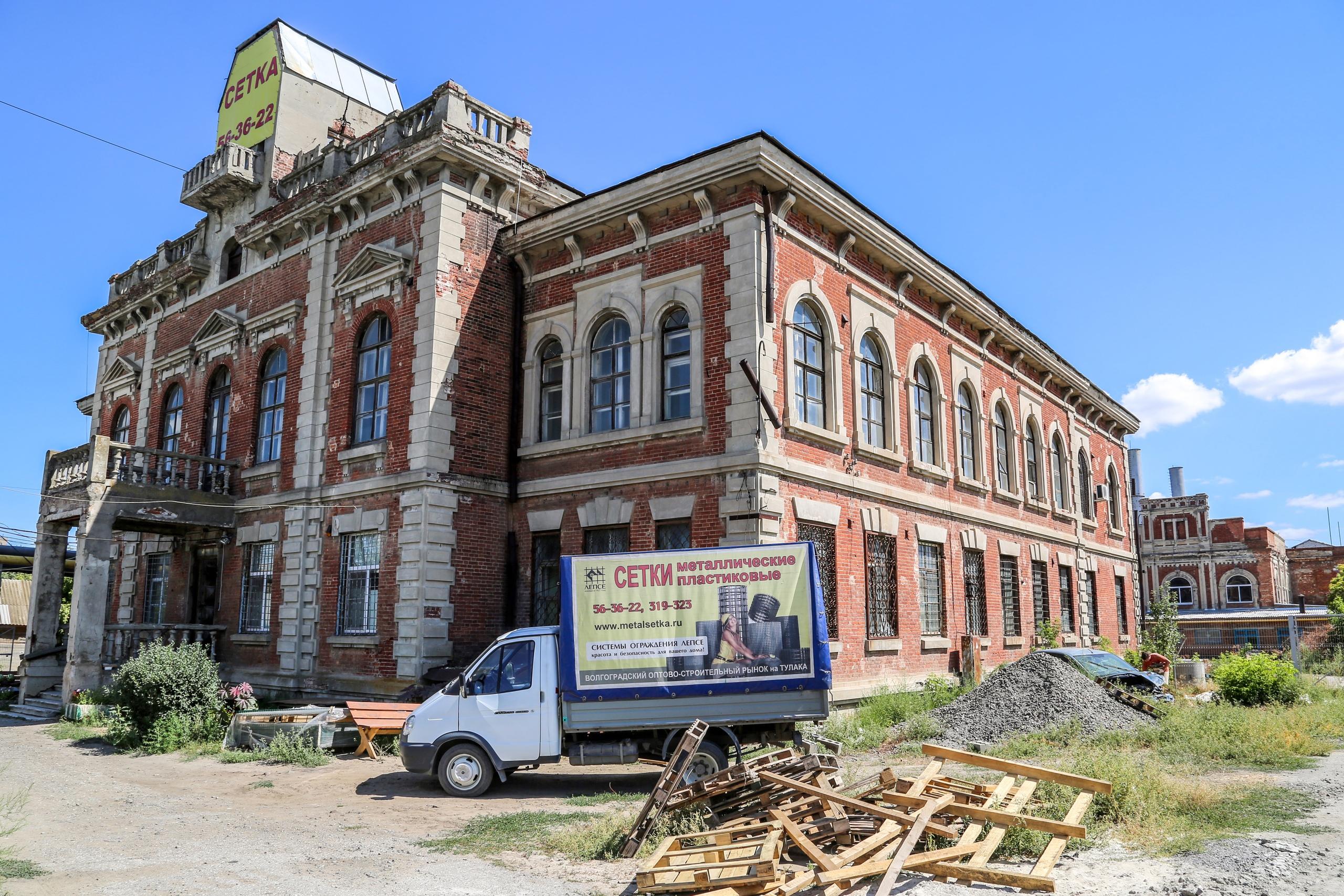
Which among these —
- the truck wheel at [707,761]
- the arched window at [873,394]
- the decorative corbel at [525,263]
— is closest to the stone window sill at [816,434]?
the arched window at [873,394]

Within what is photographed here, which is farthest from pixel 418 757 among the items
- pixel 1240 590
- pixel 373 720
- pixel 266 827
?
pixel 1240 590

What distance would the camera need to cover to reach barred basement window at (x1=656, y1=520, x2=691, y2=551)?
15.7m

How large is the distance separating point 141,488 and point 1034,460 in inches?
887

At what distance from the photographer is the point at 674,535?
52.2ft

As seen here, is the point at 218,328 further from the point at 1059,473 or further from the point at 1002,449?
the point at 1059,473

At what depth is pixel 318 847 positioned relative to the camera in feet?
28.3

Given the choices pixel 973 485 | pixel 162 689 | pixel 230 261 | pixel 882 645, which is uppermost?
pixel 230 261

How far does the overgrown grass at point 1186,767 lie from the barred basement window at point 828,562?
11.1 feet

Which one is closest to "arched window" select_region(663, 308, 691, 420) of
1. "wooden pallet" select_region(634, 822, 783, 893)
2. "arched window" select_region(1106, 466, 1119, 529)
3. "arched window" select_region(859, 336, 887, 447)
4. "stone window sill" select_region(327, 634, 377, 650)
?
"arched window" select_region(859, 336, 887, 447)

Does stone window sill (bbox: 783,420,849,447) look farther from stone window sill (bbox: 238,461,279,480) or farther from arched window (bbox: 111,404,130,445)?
arched window (bbox: 111,404,130,445)

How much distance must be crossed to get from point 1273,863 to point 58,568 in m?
26.1

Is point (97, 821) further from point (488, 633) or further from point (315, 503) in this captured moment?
point (315, 503)

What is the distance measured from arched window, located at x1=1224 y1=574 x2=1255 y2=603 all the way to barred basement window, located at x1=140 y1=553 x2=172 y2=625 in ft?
199

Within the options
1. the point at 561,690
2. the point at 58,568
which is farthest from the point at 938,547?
the point at 58,568
